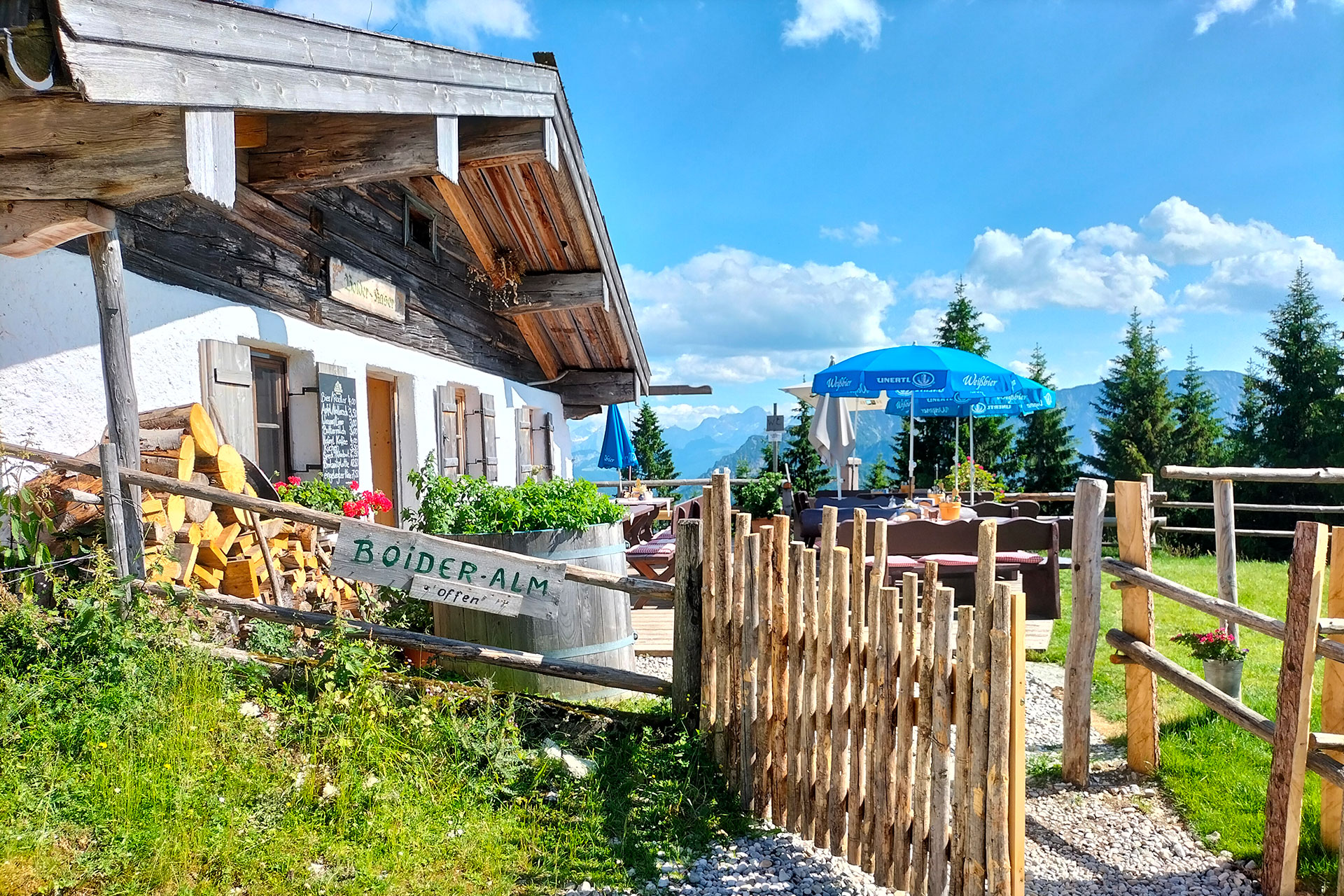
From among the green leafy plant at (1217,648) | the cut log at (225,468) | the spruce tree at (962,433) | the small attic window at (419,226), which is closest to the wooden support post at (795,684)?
the green leafy plant at (1217,648)

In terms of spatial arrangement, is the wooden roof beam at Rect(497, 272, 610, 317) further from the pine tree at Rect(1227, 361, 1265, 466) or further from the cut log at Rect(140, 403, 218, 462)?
the pine tree at Rect(1227, 361, 1265, 466)

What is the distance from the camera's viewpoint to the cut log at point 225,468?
4.39 metres

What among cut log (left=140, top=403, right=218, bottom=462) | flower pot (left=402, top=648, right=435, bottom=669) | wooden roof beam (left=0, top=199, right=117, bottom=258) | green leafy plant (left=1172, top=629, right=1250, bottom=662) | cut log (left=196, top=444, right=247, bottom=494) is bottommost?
green leafy plant (left=1172, top=629, right=1250, bottom=662)

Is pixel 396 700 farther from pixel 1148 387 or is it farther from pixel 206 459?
pixel 1148 387

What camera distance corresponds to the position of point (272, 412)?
5895mm

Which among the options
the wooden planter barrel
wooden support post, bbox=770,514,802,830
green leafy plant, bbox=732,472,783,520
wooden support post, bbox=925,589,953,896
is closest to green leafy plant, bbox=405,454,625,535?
the wooden planter barrel

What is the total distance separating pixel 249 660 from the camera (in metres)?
A: 3.59

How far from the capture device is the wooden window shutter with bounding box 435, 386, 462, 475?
7.80 metres

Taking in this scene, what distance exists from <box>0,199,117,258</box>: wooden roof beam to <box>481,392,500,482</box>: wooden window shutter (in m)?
5.12

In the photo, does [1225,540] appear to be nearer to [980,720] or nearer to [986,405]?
[980,720]

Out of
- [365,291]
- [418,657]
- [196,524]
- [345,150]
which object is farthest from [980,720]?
[365,291]

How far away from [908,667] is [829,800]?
0.69 metres

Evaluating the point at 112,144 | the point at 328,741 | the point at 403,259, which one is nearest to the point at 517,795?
the point at 328,741

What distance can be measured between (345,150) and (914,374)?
588cm
